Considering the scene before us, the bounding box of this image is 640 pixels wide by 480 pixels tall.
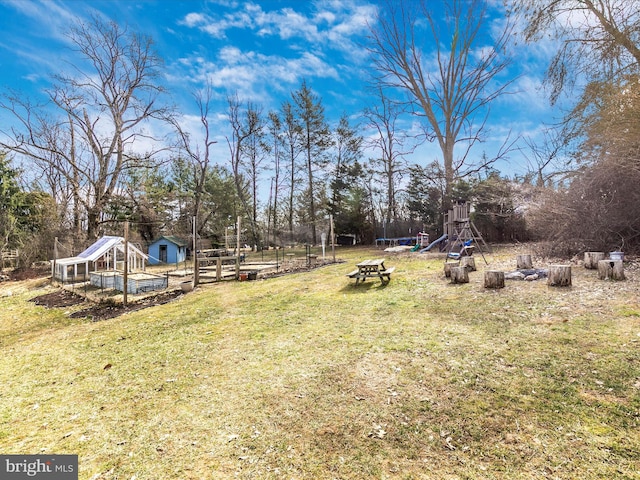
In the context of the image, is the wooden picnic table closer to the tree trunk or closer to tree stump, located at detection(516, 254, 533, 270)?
tree stump, located at detection(516, 254, 533, 270)

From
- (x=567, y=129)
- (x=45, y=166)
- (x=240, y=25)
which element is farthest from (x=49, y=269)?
(x=567, y=129)

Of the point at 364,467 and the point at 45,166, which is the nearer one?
the point at 364,467

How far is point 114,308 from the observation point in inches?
326

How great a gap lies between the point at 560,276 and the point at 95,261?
15821mm

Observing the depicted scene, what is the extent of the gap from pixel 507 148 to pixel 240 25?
16.8 metres

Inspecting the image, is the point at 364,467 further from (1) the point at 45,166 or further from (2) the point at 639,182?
(1) the point at 45,166

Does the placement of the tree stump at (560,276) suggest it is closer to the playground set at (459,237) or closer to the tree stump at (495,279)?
the tree stump at (495,279)

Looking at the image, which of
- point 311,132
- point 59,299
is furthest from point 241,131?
point 59,299

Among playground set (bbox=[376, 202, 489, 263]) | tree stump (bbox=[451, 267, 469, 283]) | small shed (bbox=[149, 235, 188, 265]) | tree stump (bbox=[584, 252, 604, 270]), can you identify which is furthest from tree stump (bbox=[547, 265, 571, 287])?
small shed (bbox=[149, 235, 188, 265])

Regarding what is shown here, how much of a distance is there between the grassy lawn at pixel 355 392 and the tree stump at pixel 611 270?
1.07 ft

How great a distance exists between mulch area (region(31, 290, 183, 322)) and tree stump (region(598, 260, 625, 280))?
11024mm

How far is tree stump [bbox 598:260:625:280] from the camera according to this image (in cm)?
625

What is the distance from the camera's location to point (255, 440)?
256 cm

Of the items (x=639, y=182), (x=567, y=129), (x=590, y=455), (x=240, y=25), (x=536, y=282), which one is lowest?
(x=590, y=455)
